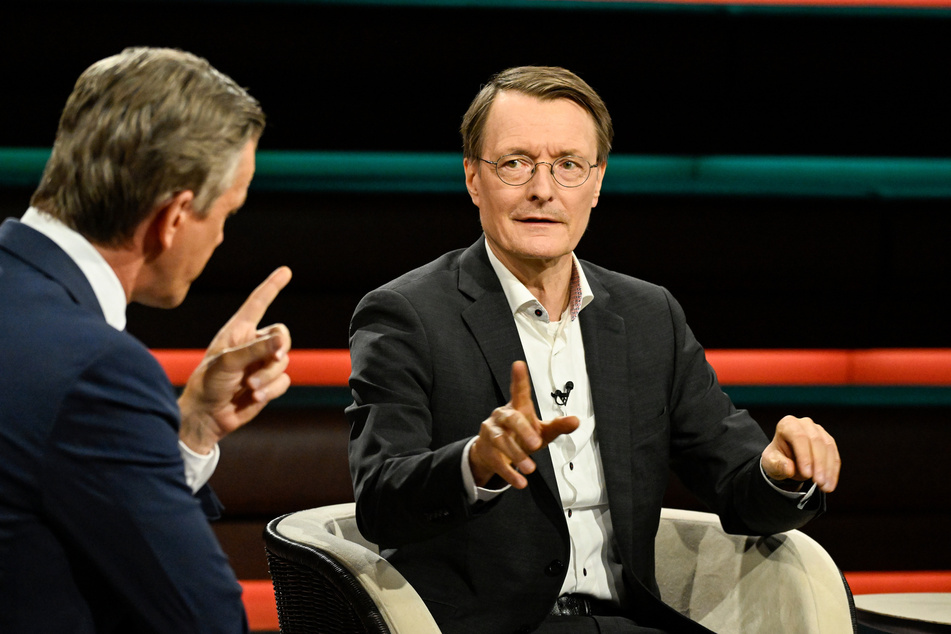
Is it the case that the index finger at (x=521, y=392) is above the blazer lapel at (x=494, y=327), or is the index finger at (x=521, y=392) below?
above

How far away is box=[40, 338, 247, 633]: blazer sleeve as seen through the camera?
0.94 metres

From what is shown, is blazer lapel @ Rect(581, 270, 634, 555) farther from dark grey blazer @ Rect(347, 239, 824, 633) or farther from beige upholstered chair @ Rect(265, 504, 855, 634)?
beige upholstered chair @ Rect(265, 504, 855, 634)

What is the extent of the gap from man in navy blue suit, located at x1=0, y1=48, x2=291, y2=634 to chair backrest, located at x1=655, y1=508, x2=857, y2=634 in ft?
3.34

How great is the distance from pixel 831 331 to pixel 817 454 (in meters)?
2.19

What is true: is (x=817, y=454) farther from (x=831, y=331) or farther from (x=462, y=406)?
(x=831, y=331)

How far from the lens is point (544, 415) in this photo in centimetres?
175

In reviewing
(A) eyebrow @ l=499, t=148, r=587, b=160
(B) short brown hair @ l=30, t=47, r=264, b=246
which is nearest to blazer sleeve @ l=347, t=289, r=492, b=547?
(A) eyebrow @ l=499, t=148, r=587, b=160

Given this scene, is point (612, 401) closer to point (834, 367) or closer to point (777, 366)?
point (777, 366)

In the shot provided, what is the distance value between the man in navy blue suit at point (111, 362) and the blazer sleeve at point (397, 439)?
433 mm

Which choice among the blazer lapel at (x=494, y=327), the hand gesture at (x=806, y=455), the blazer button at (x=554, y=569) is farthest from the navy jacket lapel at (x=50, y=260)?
the hand gesture at (x=806, y=455)

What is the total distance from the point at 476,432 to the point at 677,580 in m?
0.58

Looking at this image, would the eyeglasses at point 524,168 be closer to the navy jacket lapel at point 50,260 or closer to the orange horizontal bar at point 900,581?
the navy jacket lapel at point 50,260

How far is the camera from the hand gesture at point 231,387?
1232 millimetres

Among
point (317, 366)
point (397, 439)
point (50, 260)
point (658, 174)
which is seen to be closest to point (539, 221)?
point (397, 439)
